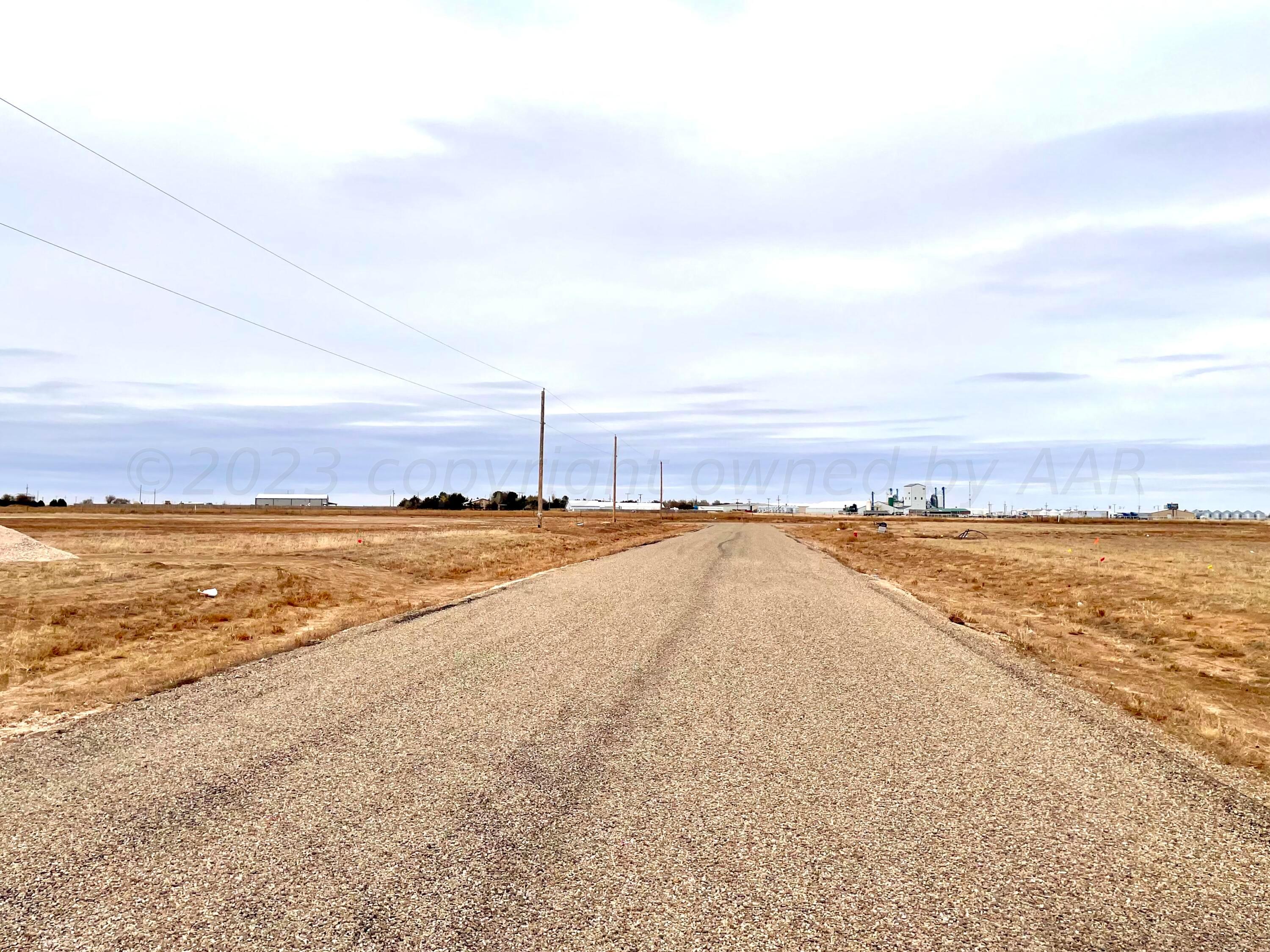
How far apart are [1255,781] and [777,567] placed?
22.3 meters

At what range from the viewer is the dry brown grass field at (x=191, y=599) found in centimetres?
1185

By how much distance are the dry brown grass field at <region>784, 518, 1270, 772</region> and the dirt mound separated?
26.6 metres

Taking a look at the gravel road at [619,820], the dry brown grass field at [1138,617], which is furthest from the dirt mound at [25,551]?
the dry brown grass field at [1138,617]

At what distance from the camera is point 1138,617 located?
63.6 feet

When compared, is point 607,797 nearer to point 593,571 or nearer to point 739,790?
point 739,790

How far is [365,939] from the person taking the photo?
411 centimetres

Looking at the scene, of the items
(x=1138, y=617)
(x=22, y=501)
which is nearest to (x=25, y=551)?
(x=1138, y=617)

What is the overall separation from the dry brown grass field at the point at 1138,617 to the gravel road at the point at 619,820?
163 centimetres

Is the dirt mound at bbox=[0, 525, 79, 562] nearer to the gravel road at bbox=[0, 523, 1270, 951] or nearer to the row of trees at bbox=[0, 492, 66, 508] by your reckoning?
the gravel road at bbox=[0, 523, 1270, 951]

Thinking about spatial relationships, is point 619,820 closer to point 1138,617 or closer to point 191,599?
point 191,599

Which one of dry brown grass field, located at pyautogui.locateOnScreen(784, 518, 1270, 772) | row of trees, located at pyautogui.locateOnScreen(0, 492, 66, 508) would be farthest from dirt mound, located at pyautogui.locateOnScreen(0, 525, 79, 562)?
row of trees, located at pyautogui.locateOnScreen(0, 492, 66, 508)

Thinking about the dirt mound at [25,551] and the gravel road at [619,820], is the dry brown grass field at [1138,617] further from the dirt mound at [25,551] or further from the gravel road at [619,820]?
the dirt mound at [25,551]

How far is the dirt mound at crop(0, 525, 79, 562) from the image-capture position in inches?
969

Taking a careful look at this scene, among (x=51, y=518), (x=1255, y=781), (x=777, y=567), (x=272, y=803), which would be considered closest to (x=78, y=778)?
(x=272, y=803)
